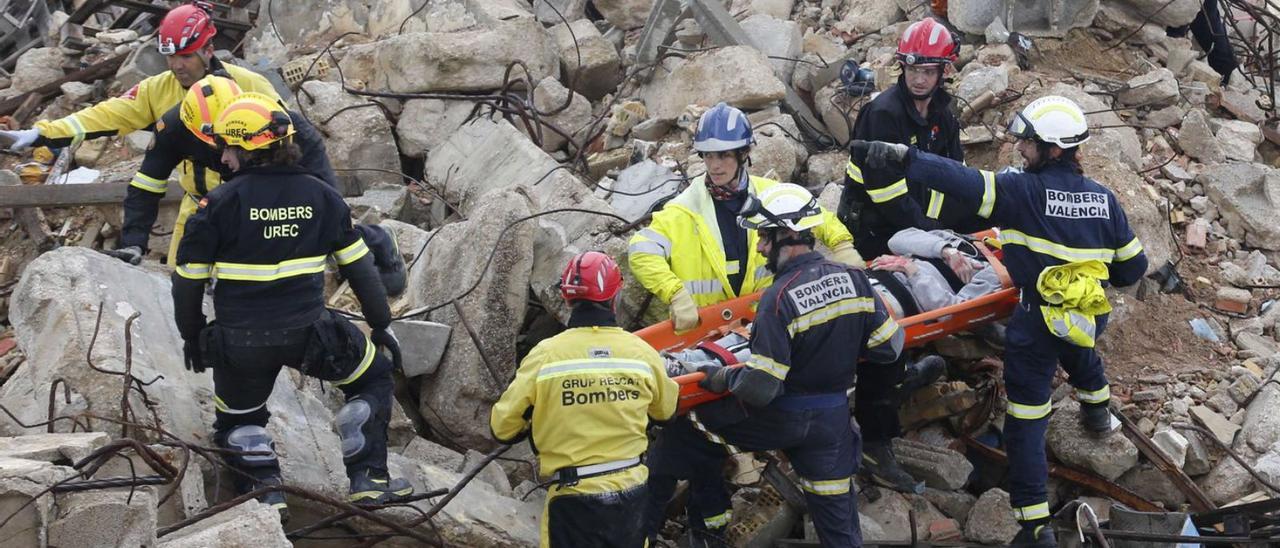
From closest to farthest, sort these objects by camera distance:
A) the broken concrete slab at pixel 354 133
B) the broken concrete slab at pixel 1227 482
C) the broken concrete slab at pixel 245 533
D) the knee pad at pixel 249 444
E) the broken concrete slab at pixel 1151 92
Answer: the broken concrete slab at pixel 245 533
the knee pad at pixel 249 444
the broken concrete slab at pixel 1227 482
the broken concrete slab at pixel 1151 92
the broken concrete slab at pixel 354 133

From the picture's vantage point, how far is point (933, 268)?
602 cm

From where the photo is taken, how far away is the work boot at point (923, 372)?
610 centimetres

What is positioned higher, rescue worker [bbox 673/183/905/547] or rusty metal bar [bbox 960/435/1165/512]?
rescue worker [bbox 673/183/905/547]

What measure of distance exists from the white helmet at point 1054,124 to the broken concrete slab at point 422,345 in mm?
2883

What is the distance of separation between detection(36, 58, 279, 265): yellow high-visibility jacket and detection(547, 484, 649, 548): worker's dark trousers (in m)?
2.31

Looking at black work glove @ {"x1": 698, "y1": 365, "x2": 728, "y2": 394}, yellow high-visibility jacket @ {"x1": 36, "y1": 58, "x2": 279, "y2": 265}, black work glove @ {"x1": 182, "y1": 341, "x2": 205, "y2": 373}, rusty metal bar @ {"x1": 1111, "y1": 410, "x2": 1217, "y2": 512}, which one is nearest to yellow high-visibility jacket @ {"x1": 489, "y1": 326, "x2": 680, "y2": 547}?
black work glove @ {"x1": 698, "y1": 365, "x2": 728, "y2": 394}

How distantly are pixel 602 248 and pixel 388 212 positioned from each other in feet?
6.59

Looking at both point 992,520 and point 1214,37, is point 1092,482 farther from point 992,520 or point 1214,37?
point 1214,37

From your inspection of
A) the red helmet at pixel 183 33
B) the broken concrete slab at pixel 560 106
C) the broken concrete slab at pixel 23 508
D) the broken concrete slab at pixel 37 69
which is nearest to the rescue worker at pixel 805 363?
the broken concrete slab at pixel 23 508

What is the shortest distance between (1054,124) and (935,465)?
1799 millimetres

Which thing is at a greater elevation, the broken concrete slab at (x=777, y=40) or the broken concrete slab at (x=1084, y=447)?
the broken concrete slab at (x=777, y=40)

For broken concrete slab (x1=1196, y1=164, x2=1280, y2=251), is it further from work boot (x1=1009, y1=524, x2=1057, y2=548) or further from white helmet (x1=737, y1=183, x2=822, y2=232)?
white helmet (x1=737, y1=183, x2=822, y2=232)

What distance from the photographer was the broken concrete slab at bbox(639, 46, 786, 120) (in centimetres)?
822

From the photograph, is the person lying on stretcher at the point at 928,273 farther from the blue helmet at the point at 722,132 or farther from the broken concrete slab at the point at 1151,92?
the broken concrete slab at the point at 1151,92
